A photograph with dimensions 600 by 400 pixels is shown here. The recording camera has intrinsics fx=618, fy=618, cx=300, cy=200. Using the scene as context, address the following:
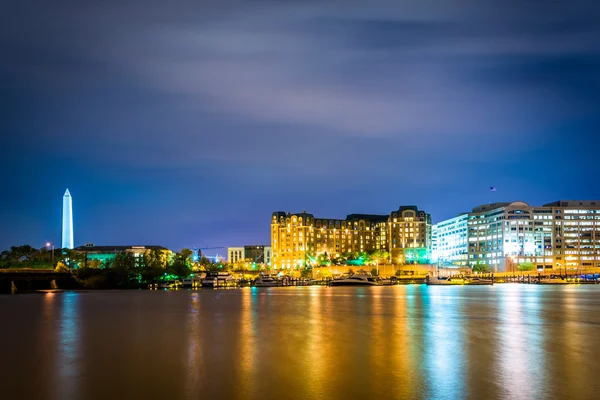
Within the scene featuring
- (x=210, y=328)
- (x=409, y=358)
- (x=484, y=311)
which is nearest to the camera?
(x=409, y=358)

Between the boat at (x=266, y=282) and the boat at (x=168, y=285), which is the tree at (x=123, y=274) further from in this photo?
the boat at (x=266, y=282)

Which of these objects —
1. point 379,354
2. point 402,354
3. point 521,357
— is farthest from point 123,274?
point 521,357

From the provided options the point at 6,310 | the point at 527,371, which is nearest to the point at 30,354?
the point at 527,371

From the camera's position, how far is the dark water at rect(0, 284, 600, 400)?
2509 cm

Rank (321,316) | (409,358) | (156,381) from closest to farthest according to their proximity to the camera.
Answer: (156,381) → (409,358) → (321,316)

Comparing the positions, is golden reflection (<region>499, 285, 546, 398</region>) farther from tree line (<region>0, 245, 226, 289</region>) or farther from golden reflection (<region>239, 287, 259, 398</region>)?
tree line (<region>0, 245, 226, 289</region>)

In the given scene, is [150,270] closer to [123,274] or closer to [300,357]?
[123,274]

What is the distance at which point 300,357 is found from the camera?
111 feet

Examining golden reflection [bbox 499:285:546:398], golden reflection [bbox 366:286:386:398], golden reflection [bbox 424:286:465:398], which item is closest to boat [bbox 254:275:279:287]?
golden reflection [bbox 366:286:386:398]

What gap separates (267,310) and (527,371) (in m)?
43.7

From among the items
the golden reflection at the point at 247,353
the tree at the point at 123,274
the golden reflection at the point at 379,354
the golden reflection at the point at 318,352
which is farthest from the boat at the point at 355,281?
the golden reflection at the point at 379,354

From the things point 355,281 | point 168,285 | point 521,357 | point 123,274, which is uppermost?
point 521,357

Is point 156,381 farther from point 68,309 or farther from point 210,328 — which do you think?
point 68,309

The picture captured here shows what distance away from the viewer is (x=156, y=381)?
88.0 feet
